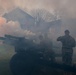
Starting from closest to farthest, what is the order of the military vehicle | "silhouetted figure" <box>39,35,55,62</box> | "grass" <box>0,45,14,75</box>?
1. the military vehicle
2. "silhouetted figure" <box>39,35,55,62</box>
3. "grass" <box>0,45,14,75</box>

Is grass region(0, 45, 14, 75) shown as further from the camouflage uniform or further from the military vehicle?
the camouflage uniform

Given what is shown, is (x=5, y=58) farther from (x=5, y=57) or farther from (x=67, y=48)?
(x=67, y=48)

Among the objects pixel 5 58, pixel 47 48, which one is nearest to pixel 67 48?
pixel 47 48

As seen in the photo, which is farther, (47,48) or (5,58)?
(5,58)

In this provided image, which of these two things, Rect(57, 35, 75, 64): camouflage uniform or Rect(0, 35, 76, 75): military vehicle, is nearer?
Rect(0, 35, 76, 75): military vehicle

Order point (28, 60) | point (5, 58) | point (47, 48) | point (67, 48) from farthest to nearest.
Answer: point (5, 58) < point (47, 48) < point (28, 60) < point (67, 48)

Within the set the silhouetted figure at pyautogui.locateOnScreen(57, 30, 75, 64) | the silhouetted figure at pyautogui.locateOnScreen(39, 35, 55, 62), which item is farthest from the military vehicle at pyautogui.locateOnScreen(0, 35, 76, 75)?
the silhouetted figure at pyautogui.locateOnScreen(57, 30, 75, 64)

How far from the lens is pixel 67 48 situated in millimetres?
8086

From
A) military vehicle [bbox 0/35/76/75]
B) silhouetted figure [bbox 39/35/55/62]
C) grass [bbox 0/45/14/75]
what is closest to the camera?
military vehicle [bbox 0/35/76/75]

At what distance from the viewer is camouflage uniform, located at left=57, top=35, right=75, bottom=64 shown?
8023mm

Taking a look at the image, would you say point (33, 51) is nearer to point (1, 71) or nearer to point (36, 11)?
point (1, 71)

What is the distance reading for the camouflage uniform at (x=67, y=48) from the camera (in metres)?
8.02

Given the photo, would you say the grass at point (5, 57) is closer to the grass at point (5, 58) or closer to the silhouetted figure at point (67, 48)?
the grass at point (5, 58)

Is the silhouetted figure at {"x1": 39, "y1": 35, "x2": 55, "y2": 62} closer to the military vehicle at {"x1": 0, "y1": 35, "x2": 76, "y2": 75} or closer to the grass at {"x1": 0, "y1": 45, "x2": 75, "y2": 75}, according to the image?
the military vehicle at {"x1": 0, "y1": 35, "x2": 76, "y2": 75}
